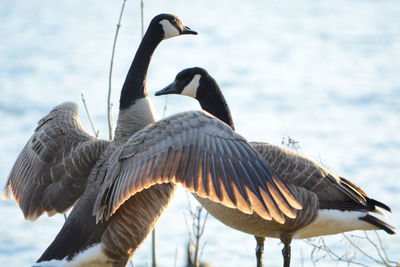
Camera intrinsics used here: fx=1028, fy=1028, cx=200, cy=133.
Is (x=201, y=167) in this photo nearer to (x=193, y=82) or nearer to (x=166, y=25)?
(x=166, y=25)

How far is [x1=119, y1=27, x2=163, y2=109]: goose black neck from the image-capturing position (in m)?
7.72

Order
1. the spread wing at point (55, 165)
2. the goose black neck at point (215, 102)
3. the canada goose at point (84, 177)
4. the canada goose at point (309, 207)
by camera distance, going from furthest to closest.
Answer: the goose black neck at point (215, 102), the canada goose at point (309, 207), the spread wing at point (55, 165), the canada goose at point (84, 177)

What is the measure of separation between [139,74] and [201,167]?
164 centimetres

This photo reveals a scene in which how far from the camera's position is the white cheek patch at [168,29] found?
810 centimetres

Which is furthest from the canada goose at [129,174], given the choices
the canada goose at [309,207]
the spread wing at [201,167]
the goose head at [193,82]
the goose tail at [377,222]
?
the goose tail at [377,222]

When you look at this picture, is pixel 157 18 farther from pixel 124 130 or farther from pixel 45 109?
pixel 45 109

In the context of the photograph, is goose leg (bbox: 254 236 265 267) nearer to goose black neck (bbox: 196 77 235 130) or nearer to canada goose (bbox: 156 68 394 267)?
canada goose (bbox: 156 68 394 267)

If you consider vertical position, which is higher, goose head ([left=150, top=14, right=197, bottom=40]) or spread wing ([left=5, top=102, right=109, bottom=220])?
goose head ([left=150, top=14, right=197, bottom=40])

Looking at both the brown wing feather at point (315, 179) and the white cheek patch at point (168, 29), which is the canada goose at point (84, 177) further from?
the brown wing feather at point (315, 179)

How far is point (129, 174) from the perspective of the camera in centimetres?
658

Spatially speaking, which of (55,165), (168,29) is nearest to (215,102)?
(168,29)

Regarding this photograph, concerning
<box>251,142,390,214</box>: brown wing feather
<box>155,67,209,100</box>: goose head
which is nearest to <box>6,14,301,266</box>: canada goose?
<box>155,67,209,100</box>: goose head

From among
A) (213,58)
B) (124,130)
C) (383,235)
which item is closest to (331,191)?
(124,130)

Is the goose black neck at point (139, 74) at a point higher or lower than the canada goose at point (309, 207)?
higher
